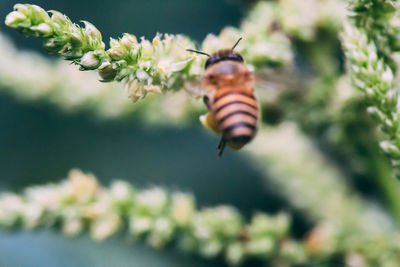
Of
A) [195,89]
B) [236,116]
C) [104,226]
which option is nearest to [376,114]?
[236,116]

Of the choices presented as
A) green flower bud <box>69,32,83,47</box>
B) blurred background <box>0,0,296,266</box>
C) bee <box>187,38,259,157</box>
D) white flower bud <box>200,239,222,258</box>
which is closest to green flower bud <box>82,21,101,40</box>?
green flower bud <box>69,32,83,47</box>

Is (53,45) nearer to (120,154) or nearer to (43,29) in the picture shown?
(43,29)

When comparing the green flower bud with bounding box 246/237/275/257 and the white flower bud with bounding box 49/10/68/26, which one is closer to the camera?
the white flower bud with bounding box 49/10/68/26

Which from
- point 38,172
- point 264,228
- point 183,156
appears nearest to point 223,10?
point 183,156

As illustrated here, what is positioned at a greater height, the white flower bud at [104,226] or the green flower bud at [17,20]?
the green flower bud at [17,20]

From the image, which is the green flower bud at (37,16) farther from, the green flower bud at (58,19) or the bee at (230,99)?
the bee at (230,99)

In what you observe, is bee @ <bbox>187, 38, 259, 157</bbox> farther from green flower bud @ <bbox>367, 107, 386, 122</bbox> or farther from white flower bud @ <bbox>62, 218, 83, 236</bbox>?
white flower bud @ <bbox>62, 218, 83, 236</bbox>

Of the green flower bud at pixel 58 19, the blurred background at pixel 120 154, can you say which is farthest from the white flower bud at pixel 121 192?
the blurred background at pixel 120 154
